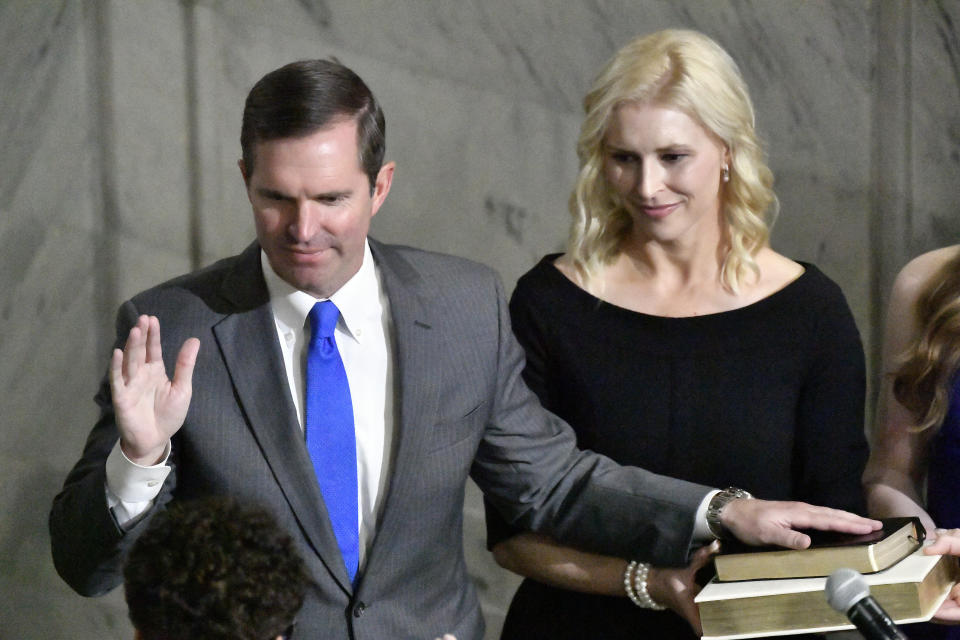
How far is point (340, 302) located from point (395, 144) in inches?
53.2

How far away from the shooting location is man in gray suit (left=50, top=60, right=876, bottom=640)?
198cm

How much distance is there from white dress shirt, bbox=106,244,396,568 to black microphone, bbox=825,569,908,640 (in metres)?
0.85

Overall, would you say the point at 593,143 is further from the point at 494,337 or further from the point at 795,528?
the point at 795,528

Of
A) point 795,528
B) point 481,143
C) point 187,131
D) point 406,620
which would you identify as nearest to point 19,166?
point 187,131

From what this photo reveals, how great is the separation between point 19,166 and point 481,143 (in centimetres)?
117

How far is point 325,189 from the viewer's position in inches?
79.0

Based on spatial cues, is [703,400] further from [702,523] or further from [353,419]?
[353,419]

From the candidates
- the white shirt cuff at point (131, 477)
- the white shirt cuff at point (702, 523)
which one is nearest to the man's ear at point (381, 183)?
the white shirt cuff at point (131, 477)

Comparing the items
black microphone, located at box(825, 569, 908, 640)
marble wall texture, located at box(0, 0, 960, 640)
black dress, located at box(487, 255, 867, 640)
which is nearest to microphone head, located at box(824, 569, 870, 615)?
black microphone, located at box(825, 569, 908, 640)

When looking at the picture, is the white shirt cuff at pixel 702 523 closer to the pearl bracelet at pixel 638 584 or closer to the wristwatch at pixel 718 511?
the wristwatch at pixel 718 511

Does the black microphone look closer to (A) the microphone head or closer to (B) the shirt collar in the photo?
(A) the microphone head

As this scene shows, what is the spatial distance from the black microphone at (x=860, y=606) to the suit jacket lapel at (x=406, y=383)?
31.4 inches

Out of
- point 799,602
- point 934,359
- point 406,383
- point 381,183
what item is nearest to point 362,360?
point 406,383

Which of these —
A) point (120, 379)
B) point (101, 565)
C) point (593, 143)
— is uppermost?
point (593, 143)
